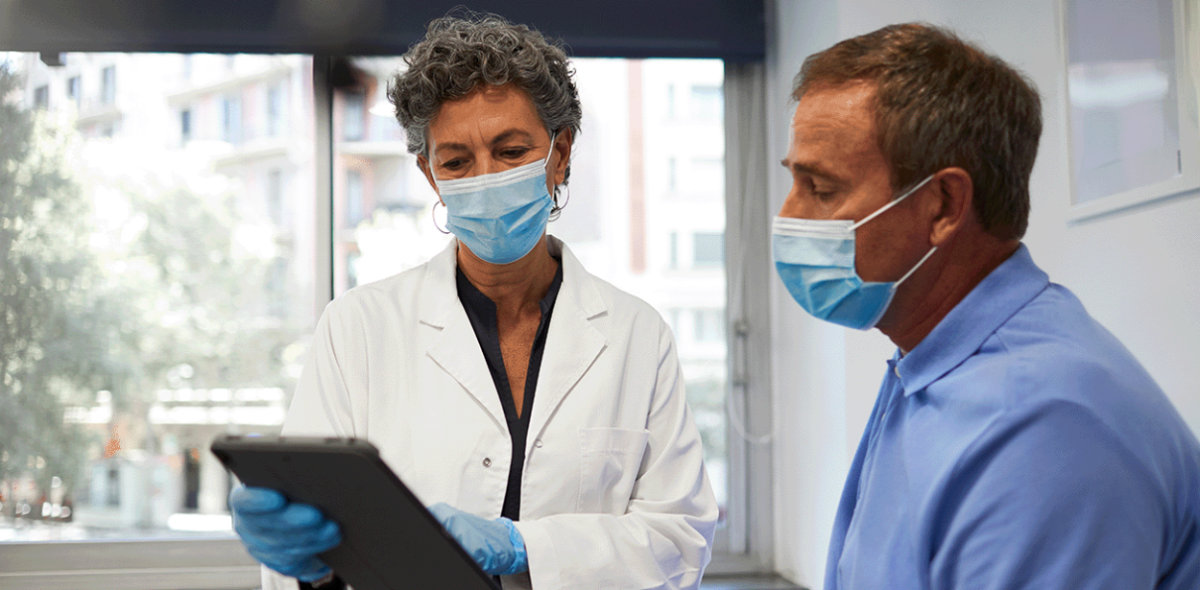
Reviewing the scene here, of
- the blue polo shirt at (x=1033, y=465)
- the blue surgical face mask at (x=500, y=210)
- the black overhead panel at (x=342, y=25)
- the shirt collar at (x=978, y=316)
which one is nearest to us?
the blue polo shirt at (x=1033, y=465)

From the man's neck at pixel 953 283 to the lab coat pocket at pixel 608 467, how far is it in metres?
0.49

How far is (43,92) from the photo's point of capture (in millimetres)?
2393

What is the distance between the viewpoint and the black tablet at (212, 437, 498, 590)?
74 cm

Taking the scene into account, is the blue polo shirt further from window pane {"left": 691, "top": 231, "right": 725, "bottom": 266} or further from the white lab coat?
window pane {"left": 691, "top": 231, "right": 725, "bottom": 266}

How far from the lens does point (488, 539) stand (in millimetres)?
1011

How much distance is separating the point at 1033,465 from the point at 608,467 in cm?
67

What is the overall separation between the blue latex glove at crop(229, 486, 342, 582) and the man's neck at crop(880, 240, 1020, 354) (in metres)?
0.62

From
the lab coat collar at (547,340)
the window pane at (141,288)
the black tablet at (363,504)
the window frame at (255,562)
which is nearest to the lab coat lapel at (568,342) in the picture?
the lab coat collar at (547,340)

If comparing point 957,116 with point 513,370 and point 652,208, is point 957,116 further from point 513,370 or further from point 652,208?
point 652,208

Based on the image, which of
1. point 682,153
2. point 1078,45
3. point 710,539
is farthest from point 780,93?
point 710,539

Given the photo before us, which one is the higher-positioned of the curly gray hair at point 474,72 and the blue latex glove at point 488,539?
the curly gray hair at point 474,72

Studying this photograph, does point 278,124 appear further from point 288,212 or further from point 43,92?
point 43,92

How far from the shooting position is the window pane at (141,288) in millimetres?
2340

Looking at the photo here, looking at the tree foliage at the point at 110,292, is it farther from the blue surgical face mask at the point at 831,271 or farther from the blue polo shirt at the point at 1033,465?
the blue polo shirt at the point at 1033,465
